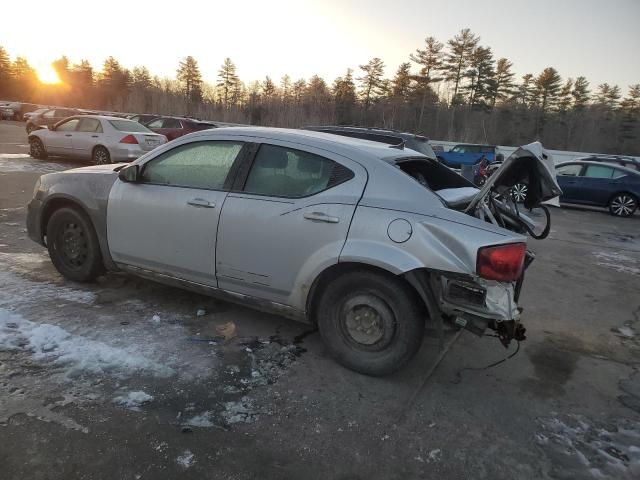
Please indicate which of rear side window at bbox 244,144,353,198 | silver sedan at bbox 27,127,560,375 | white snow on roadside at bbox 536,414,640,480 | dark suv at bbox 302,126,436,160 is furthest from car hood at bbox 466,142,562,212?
dark suv at bbox 302,126,436,160

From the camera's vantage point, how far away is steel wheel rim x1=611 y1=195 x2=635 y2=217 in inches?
556

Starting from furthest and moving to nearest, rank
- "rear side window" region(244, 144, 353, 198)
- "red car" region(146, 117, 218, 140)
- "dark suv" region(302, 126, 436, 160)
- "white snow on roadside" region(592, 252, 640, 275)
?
1. "red car" region(146, 117, 218, 140)
2. "dark suv" region(302, 126, 436, 160)
3. "white snow on roadside" region(592, 252, 640, 275)
4. "rear side window" region(244, 144, 353, 198)

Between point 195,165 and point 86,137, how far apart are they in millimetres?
11921

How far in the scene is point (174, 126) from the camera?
67.6ft

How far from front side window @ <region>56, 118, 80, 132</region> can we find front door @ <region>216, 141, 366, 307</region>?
13.2 meters

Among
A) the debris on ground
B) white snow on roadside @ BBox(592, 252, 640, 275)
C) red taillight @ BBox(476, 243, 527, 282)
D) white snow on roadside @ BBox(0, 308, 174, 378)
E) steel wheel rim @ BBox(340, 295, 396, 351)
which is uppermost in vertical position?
red taillight @ BBox(476, 243, 527, 282)

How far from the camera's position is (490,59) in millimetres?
54969

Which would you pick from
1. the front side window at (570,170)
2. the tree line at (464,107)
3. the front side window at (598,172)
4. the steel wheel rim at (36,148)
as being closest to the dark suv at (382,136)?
the front side window at (570,170)

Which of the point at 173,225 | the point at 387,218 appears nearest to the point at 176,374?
the point at 173,225

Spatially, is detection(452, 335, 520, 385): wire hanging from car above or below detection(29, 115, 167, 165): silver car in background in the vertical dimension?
below

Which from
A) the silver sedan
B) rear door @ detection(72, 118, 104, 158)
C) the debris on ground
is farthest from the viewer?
rear door @ detection(72, 118, 104, 158)

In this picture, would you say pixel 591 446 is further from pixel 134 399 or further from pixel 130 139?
pixel 130 139

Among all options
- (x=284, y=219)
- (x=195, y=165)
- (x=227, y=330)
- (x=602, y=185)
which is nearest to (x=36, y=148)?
(x=195, y=165)

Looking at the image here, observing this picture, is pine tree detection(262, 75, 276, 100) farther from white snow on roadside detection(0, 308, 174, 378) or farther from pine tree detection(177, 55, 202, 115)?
white snow on roadside detection(0, 308, 174, 378)
